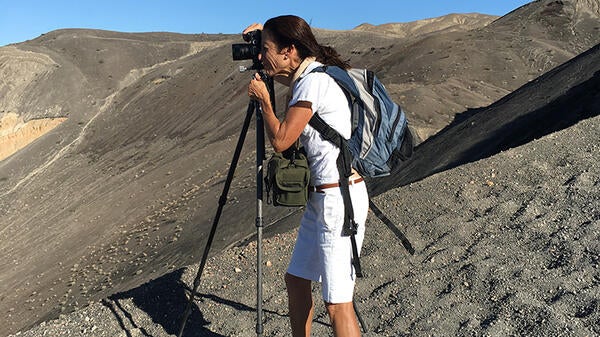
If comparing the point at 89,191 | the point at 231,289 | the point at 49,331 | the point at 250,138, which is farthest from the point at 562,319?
the point at 89,191

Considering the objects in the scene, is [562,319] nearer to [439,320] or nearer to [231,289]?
[439,320]

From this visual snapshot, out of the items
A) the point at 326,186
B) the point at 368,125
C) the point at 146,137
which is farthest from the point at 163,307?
the point at 146,137

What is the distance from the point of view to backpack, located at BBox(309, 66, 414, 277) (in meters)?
3.15

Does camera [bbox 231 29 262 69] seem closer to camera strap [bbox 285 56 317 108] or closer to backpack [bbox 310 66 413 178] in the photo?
camera strap [bbox 285 56 317 108]

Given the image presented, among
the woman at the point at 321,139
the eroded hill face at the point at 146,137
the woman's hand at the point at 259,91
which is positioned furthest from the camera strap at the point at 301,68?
the eroded hill face at the point at 146,137

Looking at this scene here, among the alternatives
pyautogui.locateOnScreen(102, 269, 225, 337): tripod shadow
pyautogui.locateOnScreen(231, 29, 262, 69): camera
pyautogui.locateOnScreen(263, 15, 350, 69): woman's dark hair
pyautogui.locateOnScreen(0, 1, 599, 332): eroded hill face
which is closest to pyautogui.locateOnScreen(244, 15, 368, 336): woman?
pyautogui.locateOnScreen(263, 15, 350, 69): woman's dark hair

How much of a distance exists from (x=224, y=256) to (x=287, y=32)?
3.83 metres

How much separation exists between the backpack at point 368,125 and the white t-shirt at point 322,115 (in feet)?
0.12

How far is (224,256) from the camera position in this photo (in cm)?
652

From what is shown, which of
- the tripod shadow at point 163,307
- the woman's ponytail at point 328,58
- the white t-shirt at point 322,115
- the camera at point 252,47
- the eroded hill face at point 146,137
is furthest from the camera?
the eroded hill face at point 146,137

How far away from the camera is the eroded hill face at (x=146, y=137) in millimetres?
15023

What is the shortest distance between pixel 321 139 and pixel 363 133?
0.24 metres

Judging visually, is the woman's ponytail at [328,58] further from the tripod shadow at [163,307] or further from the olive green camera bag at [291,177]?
the tripod shadow at [163,307]

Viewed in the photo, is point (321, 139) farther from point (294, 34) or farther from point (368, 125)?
point (294, 34)
